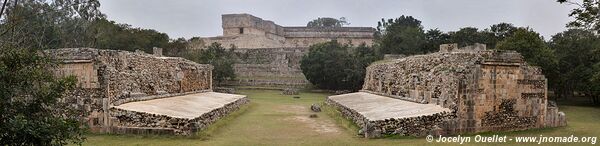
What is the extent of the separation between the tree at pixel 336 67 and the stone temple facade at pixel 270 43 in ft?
14.0

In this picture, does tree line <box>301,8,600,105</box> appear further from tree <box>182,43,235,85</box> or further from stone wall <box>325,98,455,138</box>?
stone wall <box>325,98,455,138</box>

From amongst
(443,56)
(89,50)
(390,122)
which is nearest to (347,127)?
(390,122)

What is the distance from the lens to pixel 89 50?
533 inches

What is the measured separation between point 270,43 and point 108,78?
4811 cm

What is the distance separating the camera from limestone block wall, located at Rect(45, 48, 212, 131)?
42.9 feet

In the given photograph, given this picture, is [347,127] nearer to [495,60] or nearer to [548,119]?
[495,60]

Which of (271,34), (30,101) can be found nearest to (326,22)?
(271,34)

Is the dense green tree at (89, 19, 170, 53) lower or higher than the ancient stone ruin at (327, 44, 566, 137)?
higher

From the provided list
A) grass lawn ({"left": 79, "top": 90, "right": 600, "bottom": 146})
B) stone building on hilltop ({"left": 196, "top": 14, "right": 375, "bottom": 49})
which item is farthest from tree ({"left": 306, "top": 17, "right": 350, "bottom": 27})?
grass lawn ({"left": 79, "top": 90, "right": 600, "bottom": 146})

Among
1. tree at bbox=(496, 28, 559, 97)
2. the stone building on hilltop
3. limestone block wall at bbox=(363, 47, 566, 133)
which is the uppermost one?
the stone building on hilltop

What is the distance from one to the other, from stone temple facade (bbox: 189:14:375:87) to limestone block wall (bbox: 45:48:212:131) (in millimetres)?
26027

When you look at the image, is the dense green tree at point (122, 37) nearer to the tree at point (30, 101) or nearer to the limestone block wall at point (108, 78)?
the limestone block wall at point (108, 78)

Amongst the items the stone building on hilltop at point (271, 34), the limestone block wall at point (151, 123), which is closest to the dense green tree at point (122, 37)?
the stone building on hilltop at point (271, 34)

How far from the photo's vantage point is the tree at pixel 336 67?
39625 mm
